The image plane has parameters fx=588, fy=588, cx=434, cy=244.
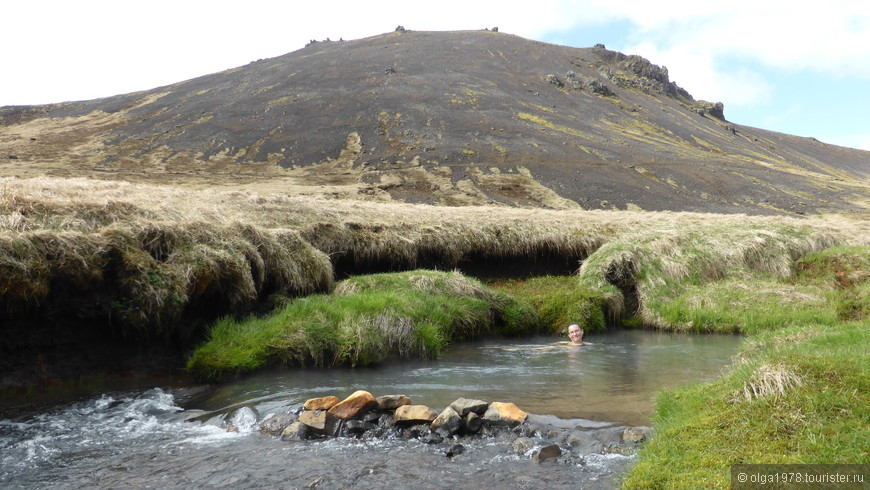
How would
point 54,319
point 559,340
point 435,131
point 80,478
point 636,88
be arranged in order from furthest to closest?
point 636,88, point 435,131, point 559,340, point 54,319, point 80,478

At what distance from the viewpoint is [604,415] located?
8.43 metres

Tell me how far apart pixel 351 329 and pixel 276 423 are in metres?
4.17

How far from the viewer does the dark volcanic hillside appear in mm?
60219

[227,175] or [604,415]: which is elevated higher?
[227,175]

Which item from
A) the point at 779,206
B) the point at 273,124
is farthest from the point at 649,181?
the point at 273,124

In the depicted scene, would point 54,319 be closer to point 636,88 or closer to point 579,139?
point 579,139

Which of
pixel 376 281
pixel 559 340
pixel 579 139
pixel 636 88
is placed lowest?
pixel 559 340

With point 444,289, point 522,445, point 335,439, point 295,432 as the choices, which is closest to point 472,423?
point 522,445

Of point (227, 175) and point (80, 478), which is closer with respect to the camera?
point (80, 478)

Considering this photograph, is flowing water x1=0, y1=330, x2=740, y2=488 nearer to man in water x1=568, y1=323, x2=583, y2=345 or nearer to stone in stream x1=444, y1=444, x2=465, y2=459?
stone in stream x1=444, y1=444, x2=465, y2=459

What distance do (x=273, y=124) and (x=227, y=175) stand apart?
25771 mm

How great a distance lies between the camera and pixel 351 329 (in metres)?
12.4

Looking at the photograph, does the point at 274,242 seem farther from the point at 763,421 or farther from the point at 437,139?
the point at 437,139

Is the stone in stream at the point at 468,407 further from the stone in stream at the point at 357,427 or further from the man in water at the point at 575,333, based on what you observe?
the man in water at the point at 575,333
